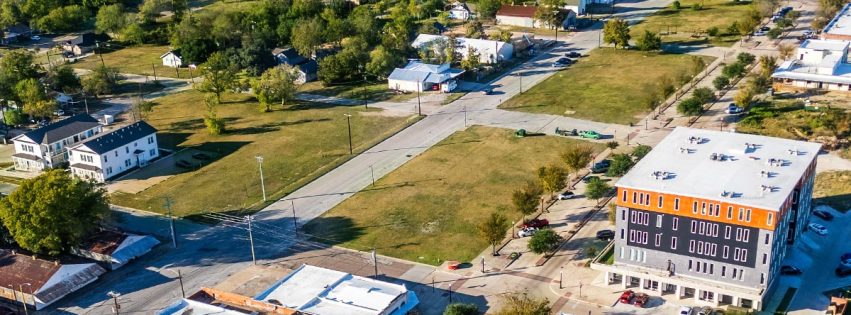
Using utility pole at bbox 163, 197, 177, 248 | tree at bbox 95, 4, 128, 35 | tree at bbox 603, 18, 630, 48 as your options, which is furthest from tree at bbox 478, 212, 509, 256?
tree at bbox 95, 4, 128, 35

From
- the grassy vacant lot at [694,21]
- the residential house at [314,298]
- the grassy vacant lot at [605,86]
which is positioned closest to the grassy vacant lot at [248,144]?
the grassy vacant lot at [605,86]

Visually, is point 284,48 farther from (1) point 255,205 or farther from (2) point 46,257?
(2) point 46,257

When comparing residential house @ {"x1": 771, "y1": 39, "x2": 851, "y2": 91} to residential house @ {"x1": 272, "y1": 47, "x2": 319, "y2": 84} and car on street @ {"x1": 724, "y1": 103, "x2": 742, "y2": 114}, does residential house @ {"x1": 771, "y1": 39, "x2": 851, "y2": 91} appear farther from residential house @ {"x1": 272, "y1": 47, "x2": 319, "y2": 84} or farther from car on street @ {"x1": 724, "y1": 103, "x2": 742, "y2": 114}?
residential house @ {"x1": 272, "y1": 47, "x2": 319, "y2": 84}

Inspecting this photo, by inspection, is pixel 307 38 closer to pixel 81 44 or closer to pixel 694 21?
pixel 81 44

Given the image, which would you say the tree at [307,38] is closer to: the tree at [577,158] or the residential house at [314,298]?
the tree at [577,158]

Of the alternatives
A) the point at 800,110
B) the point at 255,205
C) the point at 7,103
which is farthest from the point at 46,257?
the point at 800,110

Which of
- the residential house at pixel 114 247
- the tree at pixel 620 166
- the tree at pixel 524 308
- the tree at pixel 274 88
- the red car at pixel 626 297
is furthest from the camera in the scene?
the tree at pixel 274 88
